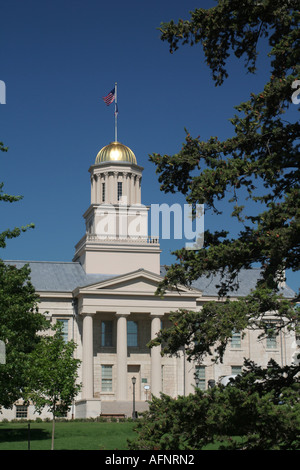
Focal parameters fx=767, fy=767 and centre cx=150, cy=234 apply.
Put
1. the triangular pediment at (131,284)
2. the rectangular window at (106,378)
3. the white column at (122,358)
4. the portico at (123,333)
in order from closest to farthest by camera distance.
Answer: the white column at (122,358) → the portico at (123,333) → the triangular pediment at (131,284) → the rectangular window at (106,378)

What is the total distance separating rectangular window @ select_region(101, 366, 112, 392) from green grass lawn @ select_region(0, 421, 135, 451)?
21024mm

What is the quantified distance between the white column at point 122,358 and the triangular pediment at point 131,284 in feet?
8.14

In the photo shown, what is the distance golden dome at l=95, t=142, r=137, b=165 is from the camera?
245 feet

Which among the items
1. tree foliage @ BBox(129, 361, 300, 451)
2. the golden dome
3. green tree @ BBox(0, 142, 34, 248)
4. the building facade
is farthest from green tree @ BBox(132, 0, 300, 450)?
the golden dome

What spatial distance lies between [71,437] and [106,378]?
27.8 metres

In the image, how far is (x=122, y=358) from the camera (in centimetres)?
6331

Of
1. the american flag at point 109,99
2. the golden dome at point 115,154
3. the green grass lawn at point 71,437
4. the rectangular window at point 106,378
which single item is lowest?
the green grass lawn at point 71,437

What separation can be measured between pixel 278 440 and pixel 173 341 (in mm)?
2728

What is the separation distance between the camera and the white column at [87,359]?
6266 centimetres

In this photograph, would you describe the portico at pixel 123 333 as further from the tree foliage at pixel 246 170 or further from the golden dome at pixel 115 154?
the tree foliage at pixel 246 170

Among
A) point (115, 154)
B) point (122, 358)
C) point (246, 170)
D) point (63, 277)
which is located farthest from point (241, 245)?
point (115, 154)

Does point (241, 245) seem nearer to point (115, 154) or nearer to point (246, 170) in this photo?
point (246, 170)

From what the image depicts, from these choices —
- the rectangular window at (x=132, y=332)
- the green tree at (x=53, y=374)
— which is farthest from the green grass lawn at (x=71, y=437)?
the rectangular window at (x=132, y=332)
